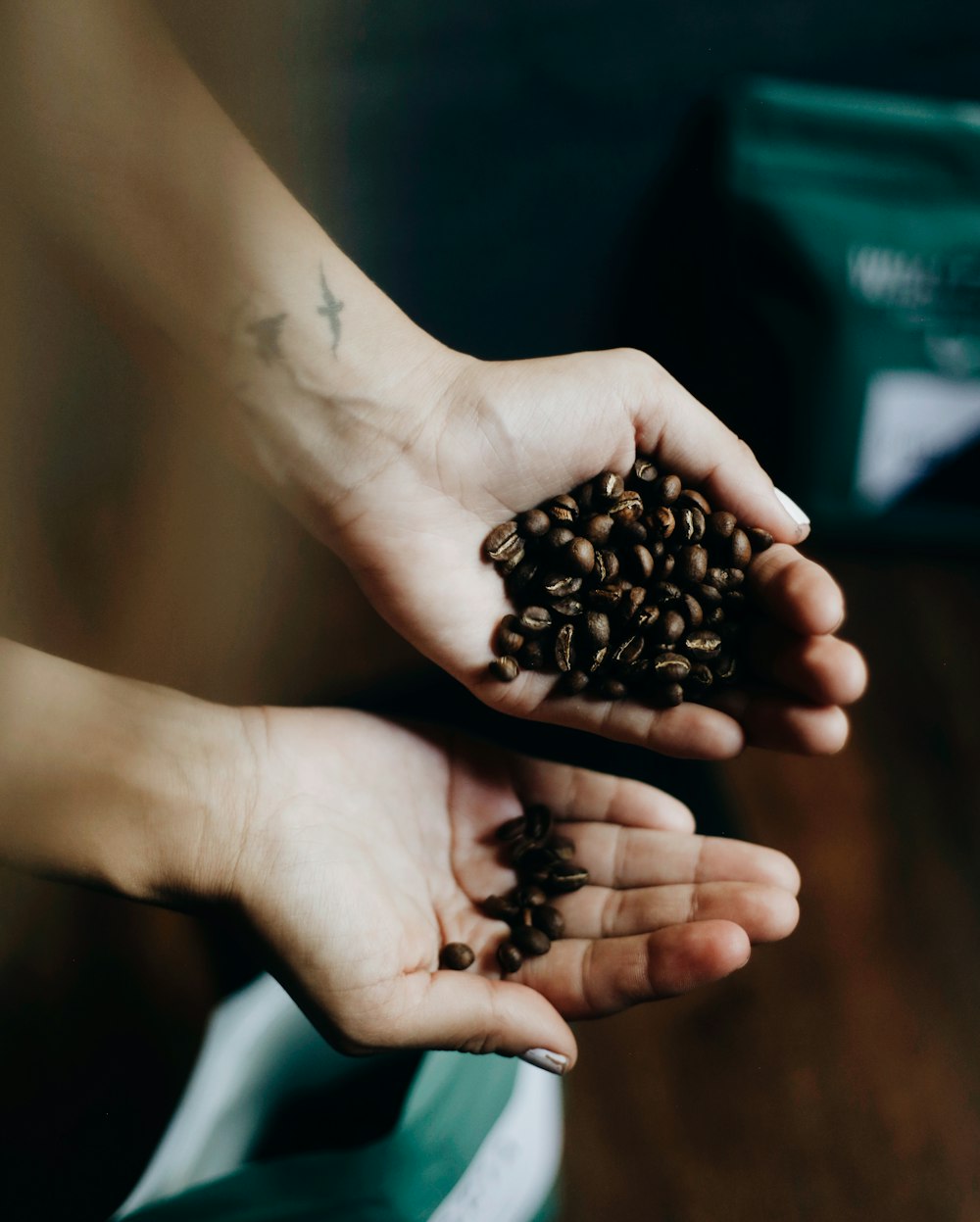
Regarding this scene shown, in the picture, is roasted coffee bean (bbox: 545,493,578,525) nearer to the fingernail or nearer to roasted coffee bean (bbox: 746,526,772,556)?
roasted coffee bean (bbox: 746,526,772,556)

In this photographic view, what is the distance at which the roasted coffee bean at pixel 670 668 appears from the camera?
1.05 meters

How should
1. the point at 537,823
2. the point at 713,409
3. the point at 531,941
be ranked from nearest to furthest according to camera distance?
the point at 531,941
the point at 537,823
the point at 713,409

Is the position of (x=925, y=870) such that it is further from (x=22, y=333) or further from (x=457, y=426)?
(x=22, y=333)

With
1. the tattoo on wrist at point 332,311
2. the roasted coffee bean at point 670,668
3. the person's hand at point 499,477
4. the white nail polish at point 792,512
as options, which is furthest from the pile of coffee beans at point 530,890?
the tattoo on wrist at point 332,311

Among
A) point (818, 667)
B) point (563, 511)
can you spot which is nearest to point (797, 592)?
point (818, 667)

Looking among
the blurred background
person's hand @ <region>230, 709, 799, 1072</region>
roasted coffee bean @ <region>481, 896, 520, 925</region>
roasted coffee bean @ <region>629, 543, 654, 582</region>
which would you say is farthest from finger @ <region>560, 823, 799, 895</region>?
the blurred background

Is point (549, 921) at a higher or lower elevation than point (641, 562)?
lower

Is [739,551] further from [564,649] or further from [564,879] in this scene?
[564,879]

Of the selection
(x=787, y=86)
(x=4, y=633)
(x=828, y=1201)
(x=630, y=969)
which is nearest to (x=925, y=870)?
(x=828, y=1201)

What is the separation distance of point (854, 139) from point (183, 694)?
1296 millimetres

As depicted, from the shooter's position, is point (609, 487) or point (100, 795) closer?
point (100, 795)

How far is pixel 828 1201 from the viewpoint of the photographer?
138 centimetres

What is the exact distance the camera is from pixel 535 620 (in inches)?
44.1

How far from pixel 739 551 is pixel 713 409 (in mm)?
593
